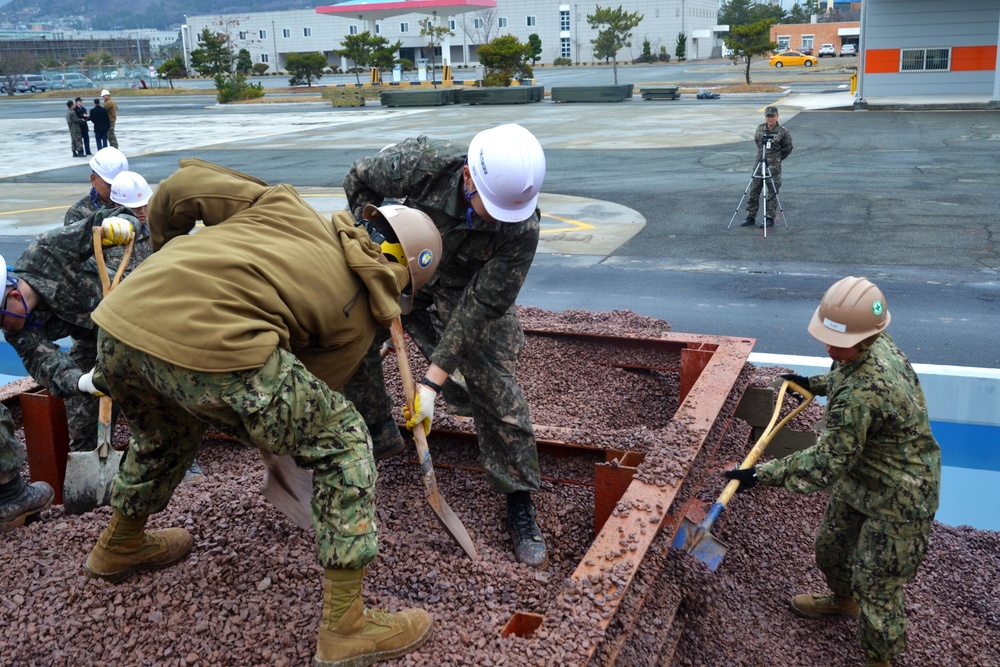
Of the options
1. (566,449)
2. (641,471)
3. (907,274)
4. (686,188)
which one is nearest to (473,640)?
(641,471)

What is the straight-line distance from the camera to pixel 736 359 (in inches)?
199

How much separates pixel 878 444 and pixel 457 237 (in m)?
1.88

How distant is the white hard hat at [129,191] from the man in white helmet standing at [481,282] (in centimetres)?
216

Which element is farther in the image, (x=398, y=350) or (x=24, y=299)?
(x=24, y=299)

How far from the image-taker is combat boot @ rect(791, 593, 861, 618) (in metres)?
3.83

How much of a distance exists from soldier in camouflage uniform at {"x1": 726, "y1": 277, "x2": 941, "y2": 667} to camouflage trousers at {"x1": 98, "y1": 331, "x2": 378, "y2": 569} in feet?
5.47

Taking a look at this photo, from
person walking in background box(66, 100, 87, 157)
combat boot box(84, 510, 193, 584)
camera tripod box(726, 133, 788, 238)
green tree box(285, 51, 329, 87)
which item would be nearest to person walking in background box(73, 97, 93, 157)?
person walking in background box(66, 100, 87, 157)

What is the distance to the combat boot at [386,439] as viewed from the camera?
4.36m

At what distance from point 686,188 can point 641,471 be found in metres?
11.8

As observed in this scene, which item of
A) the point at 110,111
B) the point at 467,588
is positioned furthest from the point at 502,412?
the point at 110,111

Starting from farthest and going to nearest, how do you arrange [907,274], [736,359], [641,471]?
[907,274] → [736,359] → [641,471]

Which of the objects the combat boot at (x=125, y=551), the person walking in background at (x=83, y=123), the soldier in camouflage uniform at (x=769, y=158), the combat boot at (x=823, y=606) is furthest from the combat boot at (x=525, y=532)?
the person walking in background at (x=83, y=123)

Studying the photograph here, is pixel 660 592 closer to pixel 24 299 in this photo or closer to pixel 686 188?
pixel 24 299

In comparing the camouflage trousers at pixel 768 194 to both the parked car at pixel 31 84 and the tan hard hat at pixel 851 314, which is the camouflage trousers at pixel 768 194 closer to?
the tan hard hat at pixel 851 314
